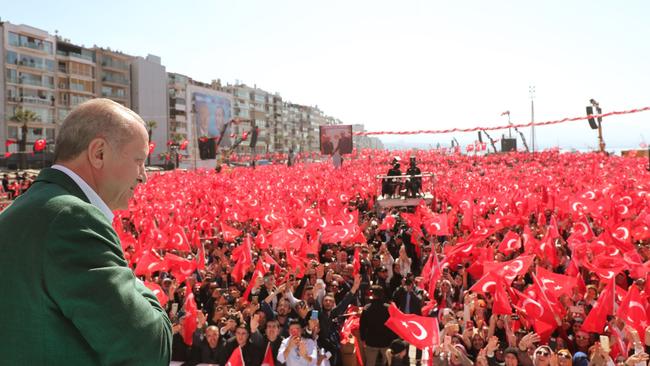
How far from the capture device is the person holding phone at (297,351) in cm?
707

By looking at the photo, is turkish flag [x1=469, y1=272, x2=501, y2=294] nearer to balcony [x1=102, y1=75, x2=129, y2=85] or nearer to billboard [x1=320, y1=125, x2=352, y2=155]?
billboard [x1=320, y1=125, x2=352, y2=155]

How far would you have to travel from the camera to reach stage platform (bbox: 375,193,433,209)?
2080cm

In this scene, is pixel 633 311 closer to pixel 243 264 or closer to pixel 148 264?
pixel 243 264

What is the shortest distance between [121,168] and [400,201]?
64.7 ft

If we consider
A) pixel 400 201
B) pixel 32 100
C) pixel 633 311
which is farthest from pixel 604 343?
pixel 32 100

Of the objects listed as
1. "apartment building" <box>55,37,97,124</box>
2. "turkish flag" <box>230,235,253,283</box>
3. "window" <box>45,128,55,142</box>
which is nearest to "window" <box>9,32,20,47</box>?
"apartment building" <box>55,37,97,124</box>

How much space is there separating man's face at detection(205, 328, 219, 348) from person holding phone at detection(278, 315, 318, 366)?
1.03 m

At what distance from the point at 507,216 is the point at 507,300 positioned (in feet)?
22.3

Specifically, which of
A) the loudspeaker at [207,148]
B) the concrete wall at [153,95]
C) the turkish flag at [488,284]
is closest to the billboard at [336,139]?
the loudspeaker at [207,148]

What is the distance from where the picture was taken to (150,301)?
1502mm

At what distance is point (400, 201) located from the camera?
2100 centimetres

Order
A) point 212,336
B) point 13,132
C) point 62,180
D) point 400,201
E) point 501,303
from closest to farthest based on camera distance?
point 62,180 < point 212,336 < point 501,303 < point 400,201 < point 13,132

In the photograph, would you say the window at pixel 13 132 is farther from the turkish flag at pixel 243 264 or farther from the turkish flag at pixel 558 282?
the turkish flag at pixel 558 282

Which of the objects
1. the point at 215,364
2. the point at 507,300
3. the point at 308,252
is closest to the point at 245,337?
the point at 215,364
